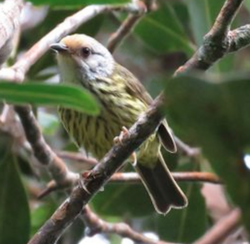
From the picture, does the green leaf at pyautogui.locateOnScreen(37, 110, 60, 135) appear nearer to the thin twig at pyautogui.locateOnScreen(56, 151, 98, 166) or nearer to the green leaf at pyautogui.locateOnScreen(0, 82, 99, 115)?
the thin twig at pyautogui.locateOnScreen(56, 151, 98, 166)

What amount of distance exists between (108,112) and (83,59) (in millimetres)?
436

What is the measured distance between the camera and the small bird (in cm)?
327

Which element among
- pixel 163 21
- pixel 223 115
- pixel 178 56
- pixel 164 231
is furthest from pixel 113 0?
pixel 178 56

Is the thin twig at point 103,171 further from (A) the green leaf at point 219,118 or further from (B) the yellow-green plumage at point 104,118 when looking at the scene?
(B) the yellow-green plumage at point 104,118

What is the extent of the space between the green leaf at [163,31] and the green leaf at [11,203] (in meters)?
1.03

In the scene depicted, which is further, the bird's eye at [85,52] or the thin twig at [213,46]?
the bird's eye at [85,52]

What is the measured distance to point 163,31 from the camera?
154 inches

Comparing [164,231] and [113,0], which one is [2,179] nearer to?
[164,231]

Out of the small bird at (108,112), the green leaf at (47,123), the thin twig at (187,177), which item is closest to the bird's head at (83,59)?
the small bird at (108,112)

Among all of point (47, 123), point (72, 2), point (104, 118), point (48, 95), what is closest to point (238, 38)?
point (72, 2)

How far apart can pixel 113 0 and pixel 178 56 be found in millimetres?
4134

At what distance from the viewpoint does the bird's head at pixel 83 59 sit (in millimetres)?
3445

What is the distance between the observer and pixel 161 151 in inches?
142

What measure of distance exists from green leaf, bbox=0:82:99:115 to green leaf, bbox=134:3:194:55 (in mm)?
2978
